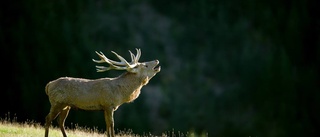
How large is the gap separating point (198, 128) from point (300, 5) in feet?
30.0

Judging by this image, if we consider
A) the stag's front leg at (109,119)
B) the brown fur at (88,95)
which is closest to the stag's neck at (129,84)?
the brown fur at (88,95)

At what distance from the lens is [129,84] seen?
14.6 metres

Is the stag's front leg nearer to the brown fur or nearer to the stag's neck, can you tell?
the brown fur

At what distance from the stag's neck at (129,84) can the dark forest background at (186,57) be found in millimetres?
23407

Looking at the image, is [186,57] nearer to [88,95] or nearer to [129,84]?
[129,84]

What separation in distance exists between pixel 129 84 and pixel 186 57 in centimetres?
3249

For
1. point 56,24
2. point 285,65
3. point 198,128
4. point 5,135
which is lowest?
point 5,135

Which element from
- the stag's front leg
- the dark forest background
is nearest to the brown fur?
the stag's front leg

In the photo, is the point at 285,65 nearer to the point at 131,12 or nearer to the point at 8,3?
the point at 131,12

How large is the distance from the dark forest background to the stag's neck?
76.8ft

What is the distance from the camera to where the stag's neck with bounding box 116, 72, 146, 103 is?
1449 cm

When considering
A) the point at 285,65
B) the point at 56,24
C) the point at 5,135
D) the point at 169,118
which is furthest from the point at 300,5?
the point at 5,135

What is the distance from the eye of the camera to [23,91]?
133 ft

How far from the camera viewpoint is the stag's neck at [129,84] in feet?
47.5
